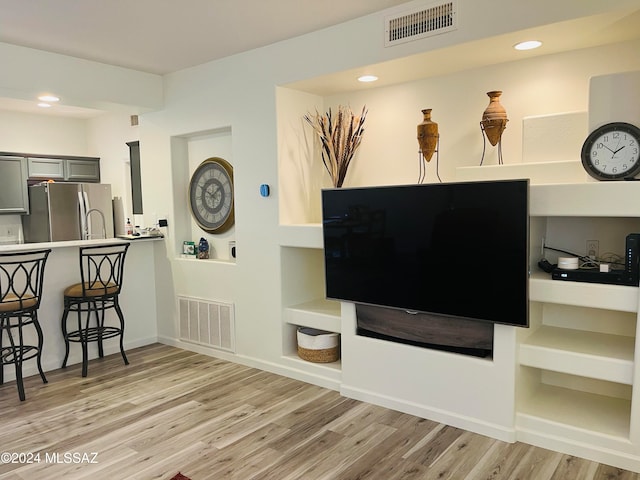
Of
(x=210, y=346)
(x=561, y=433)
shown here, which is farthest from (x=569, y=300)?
(x=210, y=346)

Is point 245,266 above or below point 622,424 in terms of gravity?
above

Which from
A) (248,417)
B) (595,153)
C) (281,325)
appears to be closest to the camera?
(595,153)

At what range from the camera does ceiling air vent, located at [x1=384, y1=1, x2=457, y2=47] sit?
116 inches

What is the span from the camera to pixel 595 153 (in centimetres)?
267

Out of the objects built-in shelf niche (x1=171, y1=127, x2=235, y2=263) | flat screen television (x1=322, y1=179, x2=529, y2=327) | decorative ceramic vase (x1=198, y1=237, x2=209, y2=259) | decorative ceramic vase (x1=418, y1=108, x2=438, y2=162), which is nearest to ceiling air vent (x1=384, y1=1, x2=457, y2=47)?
decorative ceramic vase (x1=418, y1=108, x2=438, y2=162)

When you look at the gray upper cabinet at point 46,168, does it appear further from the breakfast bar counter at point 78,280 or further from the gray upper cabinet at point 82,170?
the breakfast bar counter at point 78,280

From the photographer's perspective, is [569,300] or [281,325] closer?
[569,300]

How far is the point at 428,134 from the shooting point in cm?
343

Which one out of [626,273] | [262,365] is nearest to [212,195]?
[262,365]

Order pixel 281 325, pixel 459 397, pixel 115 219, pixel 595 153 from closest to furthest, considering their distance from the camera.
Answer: pixel 595 153 < pixel 459 397 < pixel 281 325 < pixel 115 219

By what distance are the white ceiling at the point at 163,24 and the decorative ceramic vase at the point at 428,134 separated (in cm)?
78

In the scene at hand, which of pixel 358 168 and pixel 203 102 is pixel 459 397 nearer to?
pixel 358 168

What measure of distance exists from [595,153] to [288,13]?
81.3 inches

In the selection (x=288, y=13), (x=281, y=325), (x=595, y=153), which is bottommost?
(x=281, y=325)
